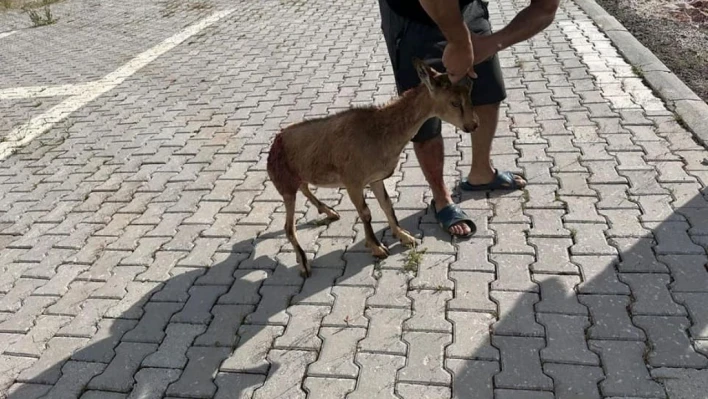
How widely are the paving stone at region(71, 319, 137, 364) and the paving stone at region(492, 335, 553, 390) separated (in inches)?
93.8

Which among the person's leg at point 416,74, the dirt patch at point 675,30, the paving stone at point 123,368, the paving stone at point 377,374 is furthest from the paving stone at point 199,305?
the dirt patch at point 675,30

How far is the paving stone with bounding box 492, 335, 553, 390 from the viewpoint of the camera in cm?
309

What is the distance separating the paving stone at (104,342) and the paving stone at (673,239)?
12.0ft

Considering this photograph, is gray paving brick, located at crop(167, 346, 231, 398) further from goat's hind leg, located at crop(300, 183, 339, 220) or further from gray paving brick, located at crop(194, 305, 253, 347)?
goat's hind leg, located at crop(300, 183, 339, 220)

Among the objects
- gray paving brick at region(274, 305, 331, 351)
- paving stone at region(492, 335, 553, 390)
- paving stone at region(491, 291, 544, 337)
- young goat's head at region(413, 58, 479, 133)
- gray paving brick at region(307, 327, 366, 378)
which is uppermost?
young goat's head at region(413, 58, 479, 133)

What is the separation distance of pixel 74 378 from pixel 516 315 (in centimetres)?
272

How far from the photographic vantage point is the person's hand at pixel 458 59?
3454 millimetres

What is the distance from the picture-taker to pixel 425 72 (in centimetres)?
355

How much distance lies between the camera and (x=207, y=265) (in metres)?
4.46

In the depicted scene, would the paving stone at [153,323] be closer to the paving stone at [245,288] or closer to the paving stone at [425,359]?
the paving stone at [245,288]

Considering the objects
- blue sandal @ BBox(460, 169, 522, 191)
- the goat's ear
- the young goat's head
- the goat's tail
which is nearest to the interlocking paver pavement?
blue sandal @ BBox(460, 169, 522, 191)

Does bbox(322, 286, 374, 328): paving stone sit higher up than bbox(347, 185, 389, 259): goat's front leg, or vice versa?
bbox(347, 185, 389, 259): goat's front leg

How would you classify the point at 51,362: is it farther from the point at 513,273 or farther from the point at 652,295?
the point at 652,295

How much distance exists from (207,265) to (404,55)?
2.16 meters
